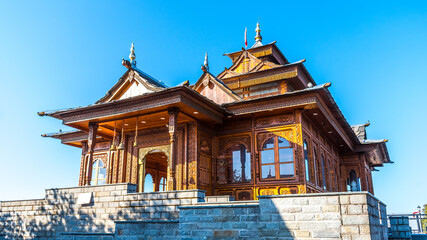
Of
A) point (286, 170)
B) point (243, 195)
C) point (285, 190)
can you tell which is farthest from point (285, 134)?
point (243, 195)

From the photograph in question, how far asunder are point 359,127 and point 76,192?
18434mm

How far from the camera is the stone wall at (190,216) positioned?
22.9ft

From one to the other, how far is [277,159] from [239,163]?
1.67 metres

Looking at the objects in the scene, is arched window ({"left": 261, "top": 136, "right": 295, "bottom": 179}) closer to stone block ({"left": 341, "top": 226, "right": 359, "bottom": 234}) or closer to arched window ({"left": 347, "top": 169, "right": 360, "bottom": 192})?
stone block ({"left": 341, "top": 226, "right": 359, "bottom": 234})

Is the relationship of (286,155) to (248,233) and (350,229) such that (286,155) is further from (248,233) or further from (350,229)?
(350,229)

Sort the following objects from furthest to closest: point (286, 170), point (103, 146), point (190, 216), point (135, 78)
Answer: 1. point (103, 146)
2. point (135, 78)
3. point (286, 170)
4. point (190, 216)

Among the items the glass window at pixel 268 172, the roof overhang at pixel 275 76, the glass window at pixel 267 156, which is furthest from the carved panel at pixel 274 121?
the roof overhang at pixel 275 76

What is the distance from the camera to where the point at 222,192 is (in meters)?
14.8

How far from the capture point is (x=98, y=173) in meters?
17.5

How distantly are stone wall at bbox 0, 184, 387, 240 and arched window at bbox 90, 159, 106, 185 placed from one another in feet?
12.9

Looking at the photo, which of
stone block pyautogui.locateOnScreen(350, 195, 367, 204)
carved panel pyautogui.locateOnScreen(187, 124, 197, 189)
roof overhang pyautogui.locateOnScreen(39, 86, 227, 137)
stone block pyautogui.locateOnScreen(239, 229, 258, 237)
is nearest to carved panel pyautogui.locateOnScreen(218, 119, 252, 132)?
roof overhang pyautogui.locateOnScreen(39, 86, 227, 137)

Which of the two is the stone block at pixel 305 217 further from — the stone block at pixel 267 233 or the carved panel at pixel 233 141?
the carved panel at pixel 233 141

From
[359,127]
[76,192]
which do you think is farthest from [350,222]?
[359,127]

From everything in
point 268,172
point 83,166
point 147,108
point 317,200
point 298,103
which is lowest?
point 317,200
